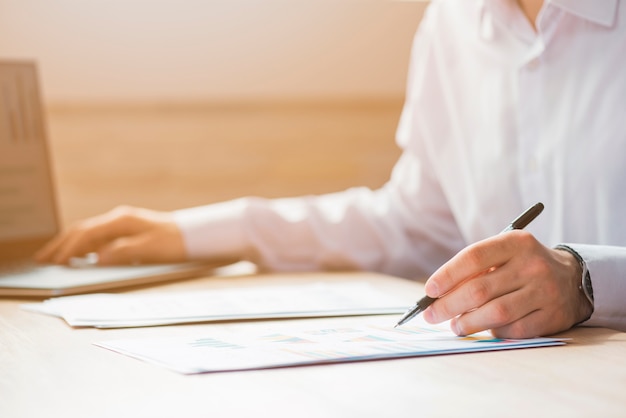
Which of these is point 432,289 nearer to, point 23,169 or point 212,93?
point 23,169

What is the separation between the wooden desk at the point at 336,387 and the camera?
1.95 feet

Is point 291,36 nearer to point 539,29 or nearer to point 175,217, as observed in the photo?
point 175,217

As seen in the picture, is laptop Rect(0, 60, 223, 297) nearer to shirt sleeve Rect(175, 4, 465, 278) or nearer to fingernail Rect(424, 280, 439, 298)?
shirt sleeve Rect(175, 4, 465, 278)

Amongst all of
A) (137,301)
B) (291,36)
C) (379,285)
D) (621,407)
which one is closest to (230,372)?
(621,407)

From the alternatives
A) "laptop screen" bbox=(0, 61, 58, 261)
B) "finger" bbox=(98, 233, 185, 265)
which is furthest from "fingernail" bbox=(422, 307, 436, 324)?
"laptop screen" bbox=(0, 61, 58, 261)

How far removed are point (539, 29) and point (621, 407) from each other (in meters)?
0.80

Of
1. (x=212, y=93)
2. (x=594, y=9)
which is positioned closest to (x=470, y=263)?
(x=594, y=9)

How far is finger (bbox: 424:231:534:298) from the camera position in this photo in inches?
33.3

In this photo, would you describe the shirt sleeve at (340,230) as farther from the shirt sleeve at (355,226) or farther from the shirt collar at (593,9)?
the shirt collar at (593,9)

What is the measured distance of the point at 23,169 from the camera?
5.21 ft

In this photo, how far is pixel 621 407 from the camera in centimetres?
59

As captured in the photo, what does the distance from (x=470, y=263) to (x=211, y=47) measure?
1.42m

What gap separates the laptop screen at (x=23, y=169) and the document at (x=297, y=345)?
775 mm

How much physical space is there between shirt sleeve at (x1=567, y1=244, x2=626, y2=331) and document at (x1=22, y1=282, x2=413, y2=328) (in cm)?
22
